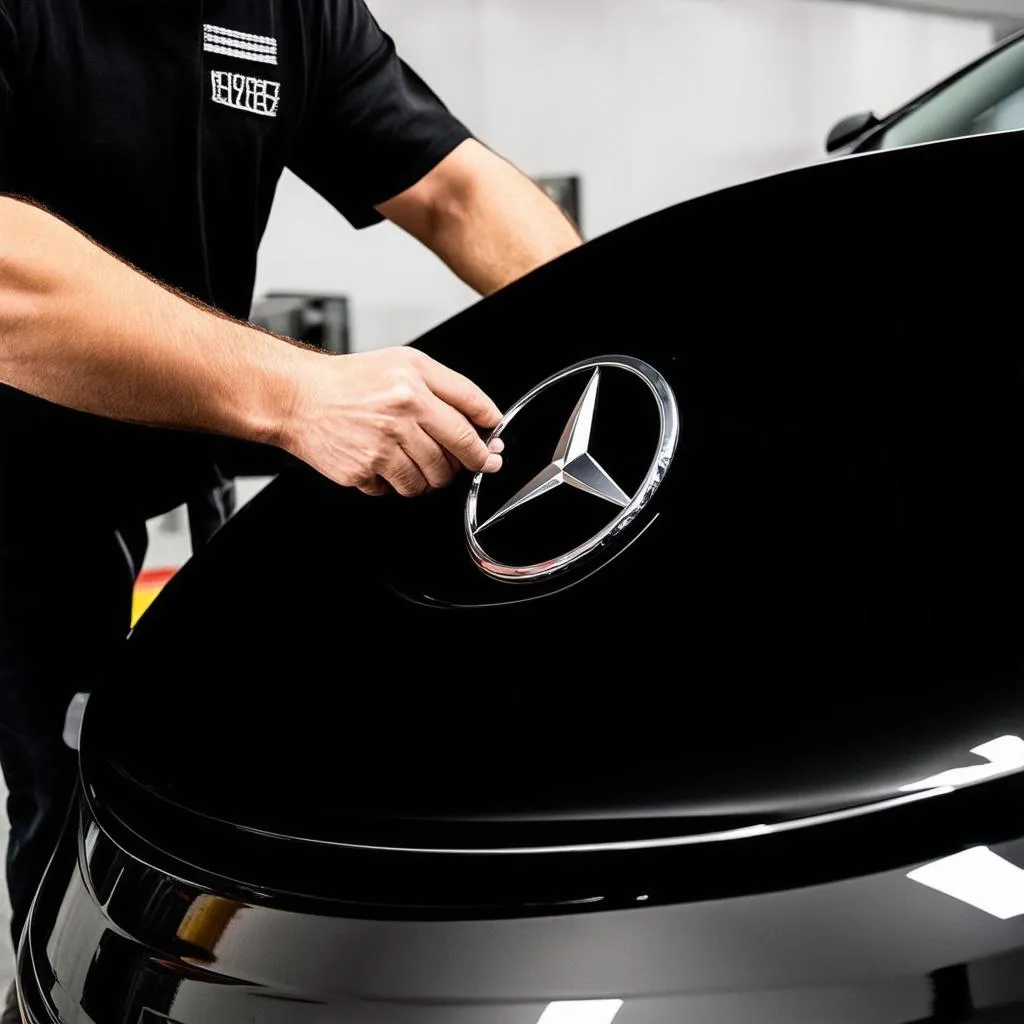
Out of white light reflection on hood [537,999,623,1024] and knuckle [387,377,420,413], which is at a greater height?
knuckle [387,377,420,413]

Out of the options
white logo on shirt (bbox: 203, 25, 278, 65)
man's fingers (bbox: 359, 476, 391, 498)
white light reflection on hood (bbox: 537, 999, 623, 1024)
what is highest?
white logo on shirt (bbox: 203, 25, 278, 65)

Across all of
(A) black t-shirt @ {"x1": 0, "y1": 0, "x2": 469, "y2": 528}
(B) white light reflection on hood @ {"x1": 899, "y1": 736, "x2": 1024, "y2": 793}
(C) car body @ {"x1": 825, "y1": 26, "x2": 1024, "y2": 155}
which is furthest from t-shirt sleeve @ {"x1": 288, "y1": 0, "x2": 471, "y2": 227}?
(B) white light reflection on hood @ {"x1": 899, "y1": 736, "x2": 1024, "y2": 793}

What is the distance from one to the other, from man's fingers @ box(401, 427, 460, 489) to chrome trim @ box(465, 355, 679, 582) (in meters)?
0.03

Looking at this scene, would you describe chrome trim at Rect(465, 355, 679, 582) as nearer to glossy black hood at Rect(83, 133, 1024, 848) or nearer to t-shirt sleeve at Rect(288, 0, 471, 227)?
glossy black hood at Rect(83, 133, 1024, 848)

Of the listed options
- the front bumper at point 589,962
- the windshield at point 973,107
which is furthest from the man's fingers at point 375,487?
the windshield at point 973,107

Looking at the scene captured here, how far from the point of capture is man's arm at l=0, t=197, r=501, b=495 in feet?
2.78

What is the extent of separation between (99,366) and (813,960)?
66cm

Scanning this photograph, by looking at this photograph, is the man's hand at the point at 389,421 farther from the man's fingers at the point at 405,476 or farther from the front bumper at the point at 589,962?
the front bumper at the point at 589,962

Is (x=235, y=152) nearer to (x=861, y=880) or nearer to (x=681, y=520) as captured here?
(x=681, y=520)

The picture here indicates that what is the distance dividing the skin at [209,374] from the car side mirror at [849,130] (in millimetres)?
1143

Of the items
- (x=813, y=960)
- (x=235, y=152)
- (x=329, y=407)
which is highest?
(x=235, y=152)

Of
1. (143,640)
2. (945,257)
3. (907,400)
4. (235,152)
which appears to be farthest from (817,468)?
(235,152)

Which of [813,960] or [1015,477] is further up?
[1015,477]

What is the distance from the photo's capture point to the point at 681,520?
670mm
